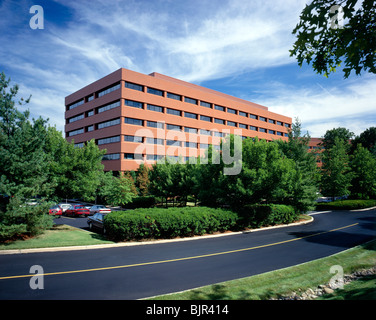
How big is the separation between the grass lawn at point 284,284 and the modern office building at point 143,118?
3237cm

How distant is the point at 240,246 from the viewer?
13.2m

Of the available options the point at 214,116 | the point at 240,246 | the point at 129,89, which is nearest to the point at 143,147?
the point at 129,89

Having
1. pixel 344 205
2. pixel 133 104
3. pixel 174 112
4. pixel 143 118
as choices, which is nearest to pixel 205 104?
pixel 174 112

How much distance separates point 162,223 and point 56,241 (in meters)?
6.02

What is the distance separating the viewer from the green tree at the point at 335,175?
34.7 meters

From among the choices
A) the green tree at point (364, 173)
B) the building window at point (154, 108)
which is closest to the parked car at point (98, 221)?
the building window at point (154, 108)

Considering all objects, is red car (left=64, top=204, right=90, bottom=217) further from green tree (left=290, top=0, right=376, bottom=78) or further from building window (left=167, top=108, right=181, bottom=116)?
green tree (left=290, top=0, right=376, bottom=78)

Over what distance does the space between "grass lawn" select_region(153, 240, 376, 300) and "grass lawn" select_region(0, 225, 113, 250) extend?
8301 mm

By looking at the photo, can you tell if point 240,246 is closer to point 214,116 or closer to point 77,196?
point 77,196

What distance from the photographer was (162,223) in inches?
559

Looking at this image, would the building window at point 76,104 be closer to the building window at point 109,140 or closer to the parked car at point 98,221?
the building window at point 109,140

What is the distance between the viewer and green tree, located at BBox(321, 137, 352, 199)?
114 feet

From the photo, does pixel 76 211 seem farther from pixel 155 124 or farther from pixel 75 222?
pixel 155 124
